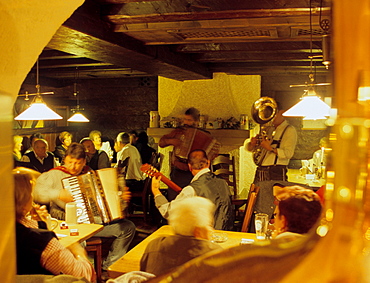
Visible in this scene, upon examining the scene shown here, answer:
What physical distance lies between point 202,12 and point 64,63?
3.96m

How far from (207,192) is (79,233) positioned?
3.79ft

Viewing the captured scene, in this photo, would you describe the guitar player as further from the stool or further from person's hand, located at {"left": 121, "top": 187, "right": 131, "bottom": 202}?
the stool

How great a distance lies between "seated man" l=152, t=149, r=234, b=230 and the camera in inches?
129

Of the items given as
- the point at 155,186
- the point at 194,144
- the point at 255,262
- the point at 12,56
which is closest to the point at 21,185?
the point at 12,56

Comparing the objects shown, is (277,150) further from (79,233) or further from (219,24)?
(79,233)

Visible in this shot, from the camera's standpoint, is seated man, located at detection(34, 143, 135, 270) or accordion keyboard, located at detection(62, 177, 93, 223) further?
seated man, located at detection(34, 143, 135, 270)

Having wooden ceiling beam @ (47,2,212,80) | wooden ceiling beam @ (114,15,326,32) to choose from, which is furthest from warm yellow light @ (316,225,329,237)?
wooden ceiling beam @ (114,15,326,32)

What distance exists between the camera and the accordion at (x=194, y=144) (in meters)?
5.05

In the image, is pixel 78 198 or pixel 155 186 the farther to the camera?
pixel 155 186

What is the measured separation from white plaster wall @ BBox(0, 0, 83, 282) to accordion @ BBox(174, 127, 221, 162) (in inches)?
182

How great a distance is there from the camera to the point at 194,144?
5059 millimetres

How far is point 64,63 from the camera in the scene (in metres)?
5.93

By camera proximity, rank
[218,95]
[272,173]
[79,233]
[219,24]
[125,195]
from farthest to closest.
Answer: 1. [218,95]
2. [272,173]
3. [125,195]
4. [79,233]
5. [219,24]

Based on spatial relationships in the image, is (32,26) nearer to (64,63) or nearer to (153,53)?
(153,53)
